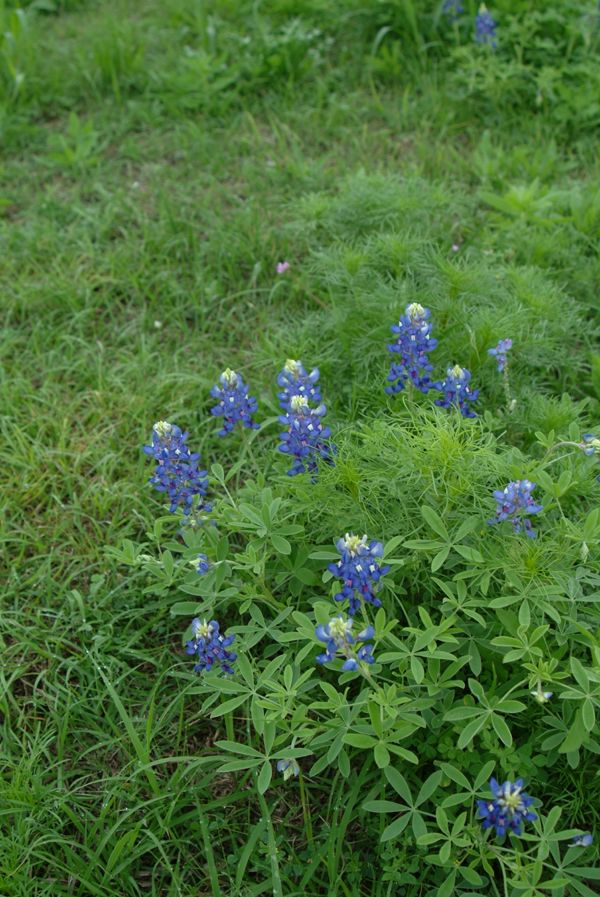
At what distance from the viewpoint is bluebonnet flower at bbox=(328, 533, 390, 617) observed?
2.14m

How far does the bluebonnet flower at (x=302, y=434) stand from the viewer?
99.0 inches

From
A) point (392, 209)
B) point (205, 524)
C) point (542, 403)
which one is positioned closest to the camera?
point (205, 524)

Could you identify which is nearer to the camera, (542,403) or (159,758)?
(159,758)

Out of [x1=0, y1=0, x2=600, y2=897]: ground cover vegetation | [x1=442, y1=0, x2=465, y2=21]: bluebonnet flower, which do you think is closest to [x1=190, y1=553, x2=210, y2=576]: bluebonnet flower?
[x1=0, y1=0, x2=600, y2=897]: ground cover vegetation

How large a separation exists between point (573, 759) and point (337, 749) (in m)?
0.54

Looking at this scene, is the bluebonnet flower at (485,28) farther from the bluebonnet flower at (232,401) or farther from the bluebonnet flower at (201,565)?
the bluebonnet flower at (201,565)

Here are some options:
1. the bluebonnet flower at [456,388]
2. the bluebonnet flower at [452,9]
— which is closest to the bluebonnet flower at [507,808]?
the bluebonnet flower at [456,388]

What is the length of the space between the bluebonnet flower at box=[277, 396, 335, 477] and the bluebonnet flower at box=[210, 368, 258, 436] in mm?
240

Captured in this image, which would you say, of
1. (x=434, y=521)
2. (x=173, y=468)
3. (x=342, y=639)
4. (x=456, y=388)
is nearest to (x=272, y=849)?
(x=342, y=639)

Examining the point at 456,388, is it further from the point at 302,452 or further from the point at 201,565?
the point at 201,565

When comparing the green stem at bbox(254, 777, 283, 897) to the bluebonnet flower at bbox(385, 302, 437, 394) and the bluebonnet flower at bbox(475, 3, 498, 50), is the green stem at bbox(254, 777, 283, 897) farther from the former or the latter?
the bluebonnet flower at bbox(475, 3, 498, 50)

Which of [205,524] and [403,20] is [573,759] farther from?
[403,20]

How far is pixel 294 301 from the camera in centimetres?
380

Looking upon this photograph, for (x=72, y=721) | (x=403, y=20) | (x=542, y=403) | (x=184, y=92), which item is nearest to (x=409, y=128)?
(x=403, y=20)
